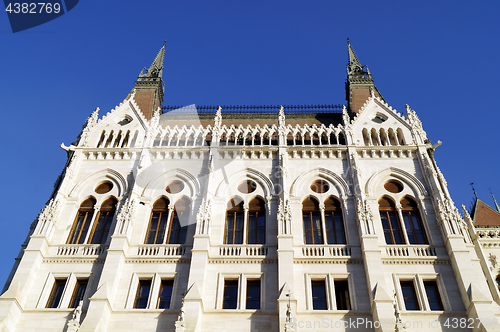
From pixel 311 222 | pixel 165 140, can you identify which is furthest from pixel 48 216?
pixel 311 222

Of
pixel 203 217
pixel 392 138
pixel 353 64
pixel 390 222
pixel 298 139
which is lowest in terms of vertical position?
pixel 203 217

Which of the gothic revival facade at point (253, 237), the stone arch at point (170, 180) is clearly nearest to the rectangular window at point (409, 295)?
the gothic revival facade at point (253, 237)

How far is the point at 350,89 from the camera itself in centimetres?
3709

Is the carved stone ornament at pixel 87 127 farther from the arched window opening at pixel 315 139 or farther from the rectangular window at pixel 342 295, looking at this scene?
the rectangular window at pixel 342 295

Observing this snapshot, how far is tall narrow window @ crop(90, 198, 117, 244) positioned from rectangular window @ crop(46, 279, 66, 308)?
8.86 feet

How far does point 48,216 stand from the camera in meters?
26.1

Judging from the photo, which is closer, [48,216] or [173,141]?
[48,216]

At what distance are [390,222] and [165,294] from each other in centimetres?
1250

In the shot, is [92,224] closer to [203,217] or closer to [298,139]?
[203,217]

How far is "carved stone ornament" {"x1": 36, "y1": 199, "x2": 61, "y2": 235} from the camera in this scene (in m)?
25.6

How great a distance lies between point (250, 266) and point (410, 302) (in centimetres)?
778

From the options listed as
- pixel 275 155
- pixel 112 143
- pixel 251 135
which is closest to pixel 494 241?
pixel 275 155

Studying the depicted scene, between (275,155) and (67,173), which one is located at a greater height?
(275,155)

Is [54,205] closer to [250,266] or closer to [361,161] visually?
[250,266]
